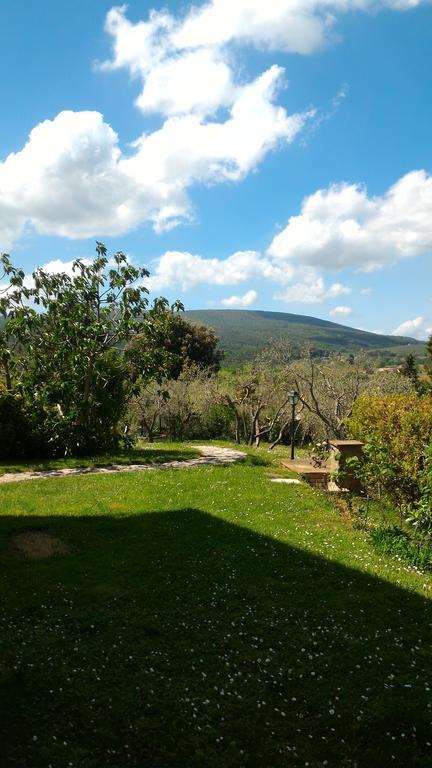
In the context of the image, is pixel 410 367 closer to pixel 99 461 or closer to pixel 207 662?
pixel 99 461

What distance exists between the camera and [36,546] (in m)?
7.23

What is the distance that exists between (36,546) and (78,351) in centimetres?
884

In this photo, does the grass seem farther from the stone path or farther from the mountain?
the mountain

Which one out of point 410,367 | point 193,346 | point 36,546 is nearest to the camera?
point 36,546

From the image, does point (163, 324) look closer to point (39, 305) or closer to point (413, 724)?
point (39, 305)

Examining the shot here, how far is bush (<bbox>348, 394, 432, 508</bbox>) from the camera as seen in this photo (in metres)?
8.88

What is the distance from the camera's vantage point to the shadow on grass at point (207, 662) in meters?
3.51

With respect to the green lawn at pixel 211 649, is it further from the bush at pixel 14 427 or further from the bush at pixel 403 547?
the bush at pixel 14 427

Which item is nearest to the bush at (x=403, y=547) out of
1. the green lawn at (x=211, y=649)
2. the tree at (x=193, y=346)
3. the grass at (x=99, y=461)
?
the green lawn at (x=211, y=649)

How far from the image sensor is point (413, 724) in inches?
150

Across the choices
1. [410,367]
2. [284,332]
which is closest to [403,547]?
[410,367]

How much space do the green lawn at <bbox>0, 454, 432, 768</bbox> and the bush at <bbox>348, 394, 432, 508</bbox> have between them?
4.83ft

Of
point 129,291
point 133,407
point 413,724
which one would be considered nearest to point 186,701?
point 413,724

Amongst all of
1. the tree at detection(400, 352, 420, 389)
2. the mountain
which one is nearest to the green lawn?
the tree at detection(400, 352, 420, 389)
